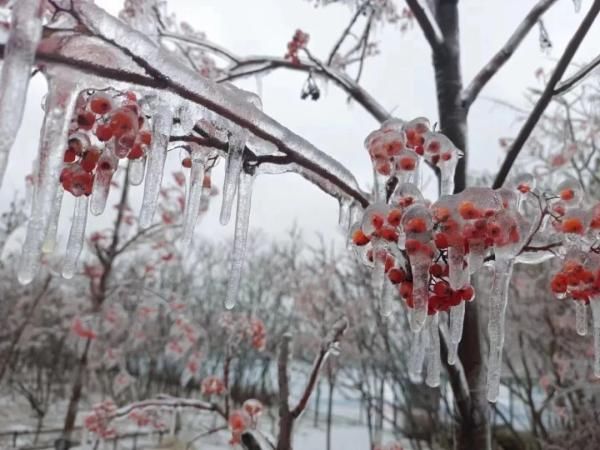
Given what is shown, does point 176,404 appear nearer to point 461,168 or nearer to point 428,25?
point 461,168

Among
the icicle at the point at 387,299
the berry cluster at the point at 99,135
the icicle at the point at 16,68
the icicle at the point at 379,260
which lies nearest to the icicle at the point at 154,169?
the berry cluster at the point at 99,135

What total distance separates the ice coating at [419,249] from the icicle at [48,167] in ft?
2.60

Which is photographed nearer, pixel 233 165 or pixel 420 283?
pixel 420 283

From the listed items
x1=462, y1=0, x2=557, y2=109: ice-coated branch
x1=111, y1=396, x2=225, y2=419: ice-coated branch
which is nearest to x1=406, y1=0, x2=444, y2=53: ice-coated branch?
x1=462, y1=0, x2=557, y2=109: ice-coated branch

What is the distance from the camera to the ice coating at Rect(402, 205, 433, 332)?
117 centimetres

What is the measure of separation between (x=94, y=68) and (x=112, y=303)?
9519 millimetres

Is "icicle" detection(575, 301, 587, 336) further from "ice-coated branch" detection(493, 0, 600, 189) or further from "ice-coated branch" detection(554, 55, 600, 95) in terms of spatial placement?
"ice-coated branch" detection(554, 55, 600, 95)

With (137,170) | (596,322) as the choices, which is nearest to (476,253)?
(596,322)

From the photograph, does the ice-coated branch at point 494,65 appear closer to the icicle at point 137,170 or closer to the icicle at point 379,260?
the icicle at point 379,260

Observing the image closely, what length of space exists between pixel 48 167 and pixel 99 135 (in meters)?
0.20

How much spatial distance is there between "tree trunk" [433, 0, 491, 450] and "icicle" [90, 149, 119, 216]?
1.62 m

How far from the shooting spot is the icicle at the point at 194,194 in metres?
1.45

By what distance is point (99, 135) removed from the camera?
113cm

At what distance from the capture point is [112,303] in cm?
966
